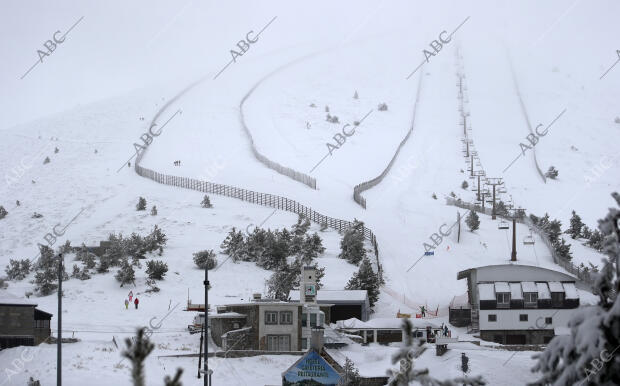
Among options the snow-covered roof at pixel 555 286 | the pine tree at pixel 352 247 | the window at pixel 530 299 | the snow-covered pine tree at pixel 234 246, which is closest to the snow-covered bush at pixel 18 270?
the snow-covered pine tree at pixel 234 246

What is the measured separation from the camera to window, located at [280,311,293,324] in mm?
40375

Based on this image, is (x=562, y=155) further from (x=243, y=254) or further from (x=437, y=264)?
(x=243, y=254)

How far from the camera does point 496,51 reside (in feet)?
563

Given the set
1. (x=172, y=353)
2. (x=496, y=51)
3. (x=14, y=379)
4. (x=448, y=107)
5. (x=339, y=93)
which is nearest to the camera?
(x=14, y=379)

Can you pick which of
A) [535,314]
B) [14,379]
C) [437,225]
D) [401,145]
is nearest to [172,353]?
[14,379]

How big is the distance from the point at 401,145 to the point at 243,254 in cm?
5289

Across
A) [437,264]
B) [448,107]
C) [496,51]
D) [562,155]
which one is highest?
[496,51]

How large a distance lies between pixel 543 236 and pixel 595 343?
60009 millimetres

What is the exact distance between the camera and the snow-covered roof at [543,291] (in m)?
46.5

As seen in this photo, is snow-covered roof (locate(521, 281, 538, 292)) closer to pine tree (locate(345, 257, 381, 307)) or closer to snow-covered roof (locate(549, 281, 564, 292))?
snow-covered roof (locate(549, 281, 564, 292))

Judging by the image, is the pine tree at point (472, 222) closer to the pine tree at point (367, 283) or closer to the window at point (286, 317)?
the pine tree at point (367, 283)

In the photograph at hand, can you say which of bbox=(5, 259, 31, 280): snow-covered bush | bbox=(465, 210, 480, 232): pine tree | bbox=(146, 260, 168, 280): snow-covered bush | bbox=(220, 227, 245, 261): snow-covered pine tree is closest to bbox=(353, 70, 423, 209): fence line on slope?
bbox=(465, 210, 480, 232): pine tree

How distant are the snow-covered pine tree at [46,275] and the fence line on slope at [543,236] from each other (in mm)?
27314

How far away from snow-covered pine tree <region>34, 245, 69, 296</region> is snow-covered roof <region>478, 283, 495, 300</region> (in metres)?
21.1
